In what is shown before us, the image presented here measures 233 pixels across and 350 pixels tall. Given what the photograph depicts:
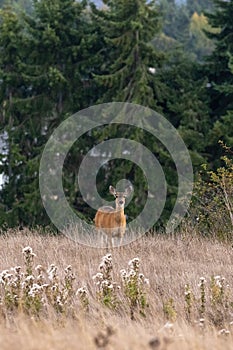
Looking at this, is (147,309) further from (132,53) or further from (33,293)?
(132,53)

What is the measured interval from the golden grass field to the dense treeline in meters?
8.20

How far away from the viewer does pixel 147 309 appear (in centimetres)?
701

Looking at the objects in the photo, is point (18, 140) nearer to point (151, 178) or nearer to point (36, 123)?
point (36, 123)

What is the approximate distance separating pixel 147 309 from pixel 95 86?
1517 centimetres

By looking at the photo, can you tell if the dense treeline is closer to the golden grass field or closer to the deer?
the deer

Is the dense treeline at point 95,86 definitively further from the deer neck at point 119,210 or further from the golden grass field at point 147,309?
the golden grass field at point 147,309

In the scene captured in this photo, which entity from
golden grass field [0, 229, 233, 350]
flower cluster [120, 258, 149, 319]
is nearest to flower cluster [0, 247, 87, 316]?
golden grass field [0, 229, 233, 350]

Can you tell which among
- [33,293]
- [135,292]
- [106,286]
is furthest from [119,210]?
[33,293]

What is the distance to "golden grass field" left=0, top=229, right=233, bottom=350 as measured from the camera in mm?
4867

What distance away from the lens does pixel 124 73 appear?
2050cm

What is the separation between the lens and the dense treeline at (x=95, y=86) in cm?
2006

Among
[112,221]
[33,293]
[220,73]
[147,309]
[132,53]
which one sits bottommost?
[147,309]

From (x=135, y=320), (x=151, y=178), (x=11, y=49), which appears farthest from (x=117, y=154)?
(x=135, y=320)

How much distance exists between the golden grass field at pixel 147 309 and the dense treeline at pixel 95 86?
8.20 metres
